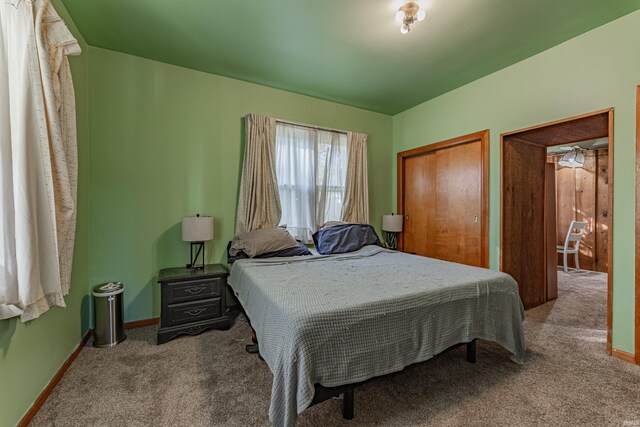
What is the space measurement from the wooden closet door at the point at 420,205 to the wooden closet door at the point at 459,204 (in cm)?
9

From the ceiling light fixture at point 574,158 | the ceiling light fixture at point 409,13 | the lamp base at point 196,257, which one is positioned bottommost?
the lamp base at point 196,257

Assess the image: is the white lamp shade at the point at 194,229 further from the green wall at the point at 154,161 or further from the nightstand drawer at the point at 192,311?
the nightstand drawer at the point at 192,311

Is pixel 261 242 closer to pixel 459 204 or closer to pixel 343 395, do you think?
pixel 343 395

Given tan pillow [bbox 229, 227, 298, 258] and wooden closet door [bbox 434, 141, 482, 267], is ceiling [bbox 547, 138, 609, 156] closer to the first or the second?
wooden closet door [bbox 434, 141, 482, 267]

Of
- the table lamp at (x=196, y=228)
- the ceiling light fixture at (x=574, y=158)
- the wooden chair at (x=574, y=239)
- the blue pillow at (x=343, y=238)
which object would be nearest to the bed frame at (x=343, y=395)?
the blue pillow at (x=343, y=238)

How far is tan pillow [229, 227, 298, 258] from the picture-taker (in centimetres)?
269

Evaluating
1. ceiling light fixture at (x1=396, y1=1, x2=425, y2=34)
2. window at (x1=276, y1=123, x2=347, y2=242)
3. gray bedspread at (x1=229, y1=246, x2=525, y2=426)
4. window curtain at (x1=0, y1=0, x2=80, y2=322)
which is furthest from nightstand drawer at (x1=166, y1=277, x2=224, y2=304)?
ceiling light fixture at (x1=396, y1=1, x2=425, y2=34)

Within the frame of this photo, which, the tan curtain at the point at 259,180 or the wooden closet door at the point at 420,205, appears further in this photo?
the wooden closet door at the point at 420,205

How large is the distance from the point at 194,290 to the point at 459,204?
328cm

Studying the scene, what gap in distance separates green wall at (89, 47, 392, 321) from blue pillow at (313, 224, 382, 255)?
1106 millimetres

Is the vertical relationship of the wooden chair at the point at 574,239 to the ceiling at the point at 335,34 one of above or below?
below

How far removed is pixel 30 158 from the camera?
1.33 meters

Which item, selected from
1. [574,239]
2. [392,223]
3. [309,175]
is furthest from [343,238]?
[574,239]

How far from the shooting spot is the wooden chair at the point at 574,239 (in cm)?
498
